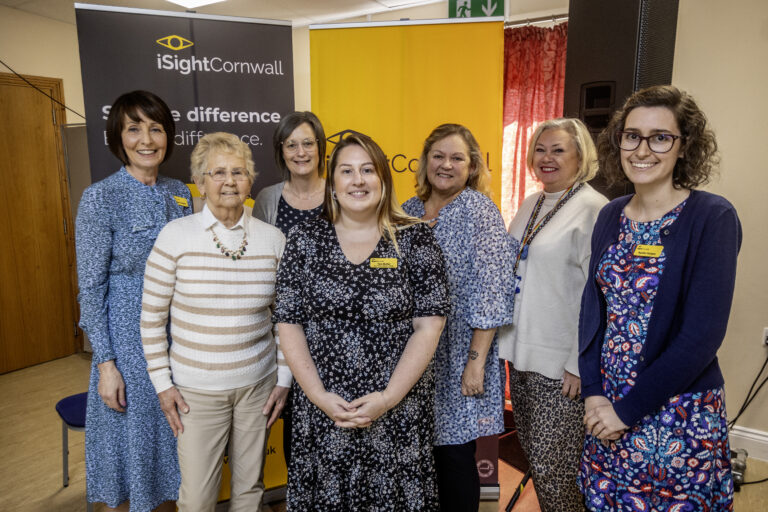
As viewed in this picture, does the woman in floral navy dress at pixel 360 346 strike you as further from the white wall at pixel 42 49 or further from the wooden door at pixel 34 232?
the wooden door at pixel 34 232

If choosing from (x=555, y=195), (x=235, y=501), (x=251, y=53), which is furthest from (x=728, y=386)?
(x=251, y=53)

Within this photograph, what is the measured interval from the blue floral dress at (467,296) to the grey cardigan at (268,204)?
0.74 m

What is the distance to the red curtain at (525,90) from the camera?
3719mm

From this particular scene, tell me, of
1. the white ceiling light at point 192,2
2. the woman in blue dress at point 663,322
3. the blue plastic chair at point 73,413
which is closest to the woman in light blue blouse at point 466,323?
the woman in blue dress at point 663,322

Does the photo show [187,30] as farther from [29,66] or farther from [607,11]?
[29,66]

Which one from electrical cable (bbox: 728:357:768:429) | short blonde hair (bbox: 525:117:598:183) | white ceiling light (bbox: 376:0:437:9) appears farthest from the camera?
white ceiling light (bbox: 376:0:437:9)

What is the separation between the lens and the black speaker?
1953 mm

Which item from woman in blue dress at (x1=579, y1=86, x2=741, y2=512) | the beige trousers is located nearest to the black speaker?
woman in blue dress at (x1=579, y1=86, x2=741, y2=512)

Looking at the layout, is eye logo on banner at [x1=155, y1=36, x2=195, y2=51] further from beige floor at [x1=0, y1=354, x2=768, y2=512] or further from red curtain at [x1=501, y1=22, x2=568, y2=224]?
red curtain at [x1=501, y1=22, x2=568, y2=224]

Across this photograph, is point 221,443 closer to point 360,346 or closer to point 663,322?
point 360,346

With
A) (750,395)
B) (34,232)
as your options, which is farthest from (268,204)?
(34,232)

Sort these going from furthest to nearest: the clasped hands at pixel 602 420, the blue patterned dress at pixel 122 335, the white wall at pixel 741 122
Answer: the white wall at pixel 741 122 < the blue patterned dress at pixel 122 335 < the clasped hands at pixel 602 420

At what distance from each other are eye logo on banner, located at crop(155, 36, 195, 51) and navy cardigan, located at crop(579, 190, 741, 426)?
2.19 m

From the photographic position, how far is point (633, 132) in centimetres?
134
